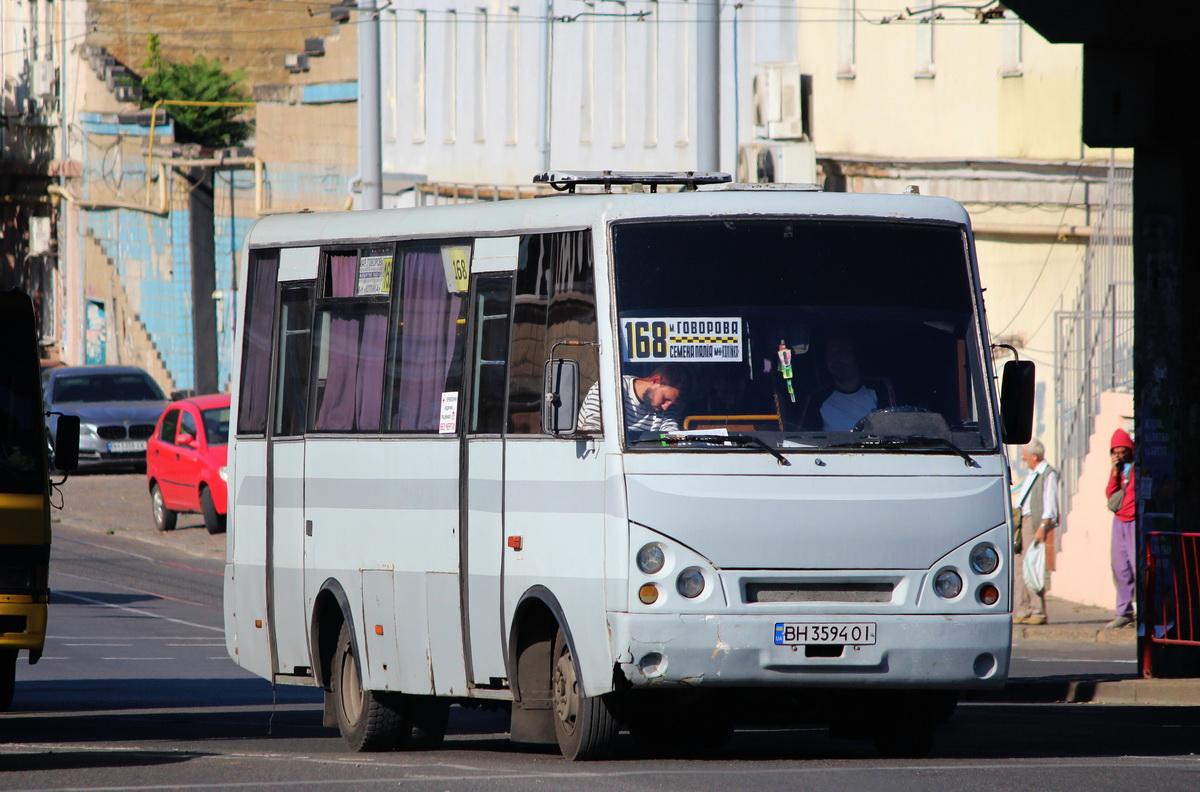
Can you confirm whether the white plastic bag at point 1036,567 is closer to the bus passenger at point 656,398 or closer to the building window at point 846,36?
the bus passenger at point 656,398

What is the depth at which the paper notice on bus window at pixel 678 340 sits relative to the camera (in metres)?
10.3

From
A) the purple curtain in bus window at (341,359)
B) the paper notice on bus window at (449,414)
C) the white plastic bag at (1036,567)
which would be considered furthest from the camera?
the white plastic bag at (1036,567)

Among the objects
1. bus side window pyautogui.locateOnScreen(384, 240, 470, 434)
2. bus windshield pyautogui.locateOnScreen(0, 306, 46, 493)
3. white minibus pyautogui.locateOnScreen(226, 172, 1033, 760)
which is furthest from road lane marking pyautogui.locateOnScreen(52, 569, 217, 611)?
white minibus pyautogui.locateOnScreen(226, 172, 1033, 760)

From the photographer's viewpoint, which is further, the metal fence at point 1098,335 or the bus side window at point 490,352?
the metal fence at point 1098,335

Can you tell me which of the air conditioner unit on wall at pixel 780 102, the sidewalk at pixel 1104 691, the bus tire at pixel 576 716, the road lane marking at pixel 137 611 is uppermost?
the air conditioner unit on wall at pixel 780 102

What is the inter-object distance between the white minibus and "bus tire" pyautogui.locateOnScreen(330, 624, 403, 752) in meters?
0.30

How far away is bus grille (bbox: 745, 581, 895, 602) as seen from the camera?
10.2 m

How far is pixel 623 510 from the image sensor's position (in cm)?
1010

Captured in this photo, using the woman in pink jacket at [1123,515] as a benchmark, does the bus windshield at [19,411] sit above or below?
above

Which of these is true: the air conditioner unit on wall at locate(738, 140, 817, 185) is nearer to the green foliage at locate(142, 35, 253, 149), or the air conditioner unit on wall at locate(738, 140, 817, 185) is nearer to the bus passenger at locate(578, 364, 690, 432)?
the bus passenger at locate(578, 364, 690, 432)

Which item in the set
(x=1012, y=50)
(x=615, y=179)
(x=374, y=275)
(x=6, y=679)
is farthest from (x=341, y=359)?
(x=1012, y=50)

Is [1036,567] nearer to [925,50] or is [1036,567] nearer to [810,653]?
[810,653]

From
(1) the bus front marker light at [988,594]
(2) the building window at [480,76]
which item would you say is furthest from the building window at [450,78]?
(1) the bus front marker light at [988,594]

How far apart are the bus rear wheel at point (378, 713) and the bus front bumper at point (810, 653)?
2.57 meters
